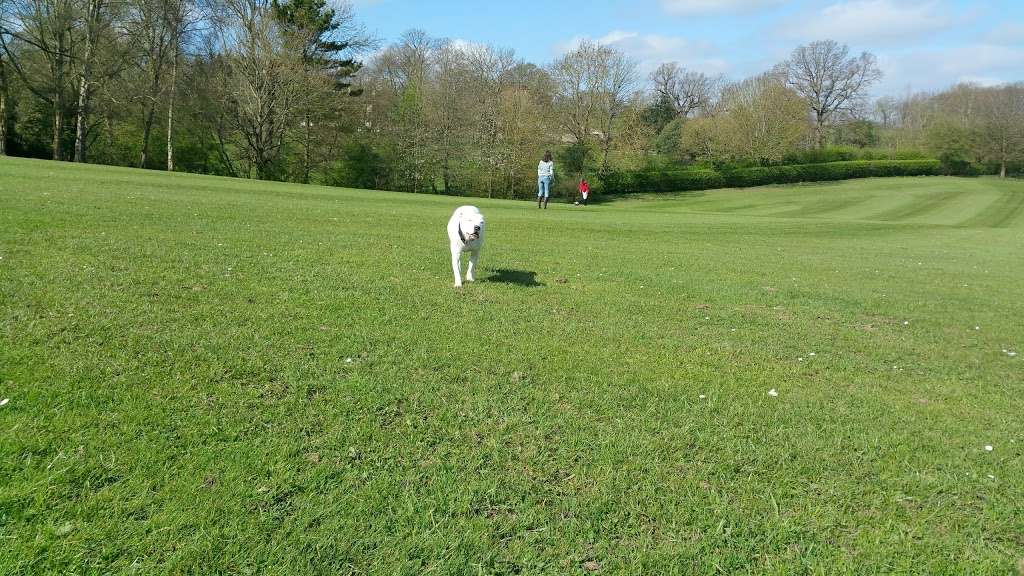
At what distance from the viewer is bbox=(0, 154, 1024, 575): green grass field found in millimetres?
3445

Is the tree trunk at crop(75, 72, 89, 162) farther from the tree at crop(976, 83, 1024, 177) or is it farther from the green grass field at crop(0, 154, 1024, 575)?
the tree at crop(976, 83, 1024, 177)

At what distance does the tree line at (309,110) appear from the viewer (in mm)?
44656

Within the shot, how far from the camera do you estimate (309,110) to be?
4825 centimetres

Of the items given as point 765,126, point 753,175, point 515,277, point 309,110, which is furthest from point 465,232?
point 765,126

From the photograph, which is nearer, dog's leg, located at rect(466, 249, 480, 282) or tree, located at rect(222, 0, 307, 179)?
A: dog's leg, located at rect(466, 249, 480, 282)

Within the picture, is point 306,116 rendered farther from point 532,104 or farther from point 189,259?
point 189,259

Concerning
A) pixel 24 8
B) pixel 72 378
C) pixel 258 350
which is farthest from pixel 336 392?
pixel 24 8

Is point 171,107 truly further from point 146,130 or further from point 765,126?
point 765,126

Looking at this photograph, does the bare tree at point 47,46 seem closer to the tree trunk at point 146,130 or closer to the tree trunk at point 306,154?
the tree trunk at point 146,130

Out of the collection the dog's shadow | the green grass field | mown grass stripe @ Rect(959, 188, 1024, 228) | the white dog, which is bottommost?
the green grass field

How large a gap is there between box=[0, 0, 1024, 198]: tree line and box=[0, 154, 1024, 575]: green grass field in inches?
1685

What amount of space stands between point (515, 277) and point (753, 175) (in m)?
61.1

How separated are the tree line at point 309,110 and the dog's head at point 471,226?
43278mm

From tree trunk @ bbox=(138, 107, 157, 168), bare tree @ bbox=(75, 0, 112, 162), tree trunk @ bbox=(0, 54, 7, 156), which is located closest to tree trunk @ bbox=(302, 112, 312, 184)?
tree trunk @ bbox=(138, 107, 157, 168)
